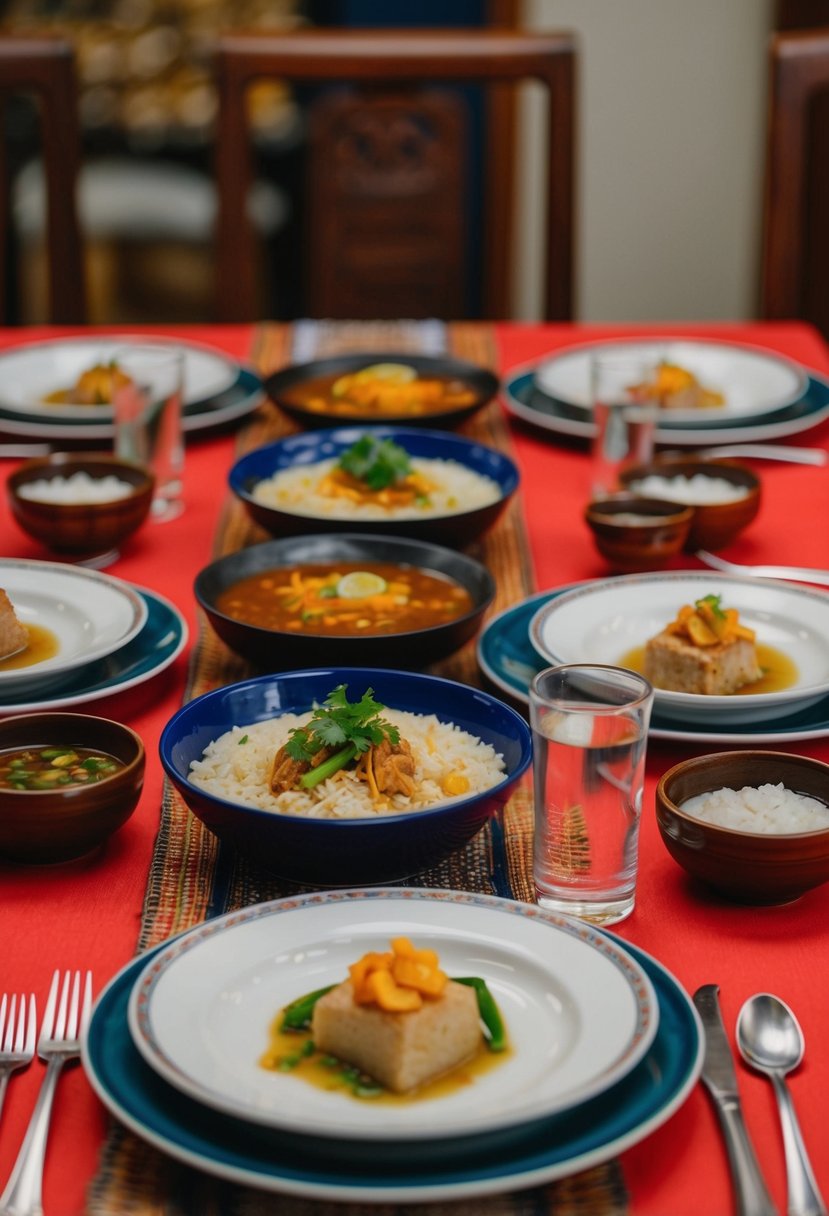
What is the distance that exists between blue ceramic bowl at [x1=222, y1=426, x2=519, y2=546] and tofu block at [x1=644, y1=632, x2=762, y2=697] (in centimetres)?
40

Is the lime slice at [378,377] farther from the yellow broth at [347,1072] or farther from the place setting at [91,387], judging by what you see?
the yellow broth at [347,1072]

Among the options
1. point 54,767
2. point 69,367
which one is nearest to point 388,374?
point 69,367

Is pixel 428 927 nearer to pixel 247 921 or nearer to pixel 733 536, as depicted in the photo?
pixel 247 921

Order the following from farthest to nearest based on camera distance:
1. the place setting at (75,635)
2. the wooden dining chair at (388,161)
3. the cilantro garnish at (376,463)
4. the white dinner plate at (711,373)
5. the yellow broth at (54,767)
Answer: the wooden dining chair at (388,161)
the white dinner plate at (711,373)
the cilantro garnish at (376,463)
the place setting at (75,635)
the yellow broth at (54,767)

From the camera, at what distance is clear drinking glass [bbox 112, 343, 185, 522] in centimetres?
213

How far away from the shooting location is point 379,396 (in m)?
2.43

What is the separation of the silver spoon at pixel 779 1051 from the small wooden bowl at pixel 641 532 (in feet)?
2.75

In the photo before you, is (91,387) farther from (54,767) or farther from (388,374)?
(54,767)

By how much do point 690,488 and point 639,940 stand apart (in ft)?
3.26

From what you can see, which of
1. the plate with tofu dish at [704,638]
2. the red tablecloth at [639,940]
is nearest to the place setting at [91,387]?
the red tablecloth at [639,940]

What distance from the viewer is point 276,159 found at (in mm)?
6207

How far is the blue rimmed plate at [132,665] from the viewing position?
5.05 feet

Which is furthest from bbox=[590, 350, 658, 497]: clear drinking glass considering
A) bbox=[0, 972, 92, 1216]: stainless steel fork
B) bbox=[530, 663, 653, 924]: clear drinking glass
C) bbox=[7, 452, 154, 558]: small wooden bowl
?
bbox=[0, 972, 92, 1216]: stainless steel fork

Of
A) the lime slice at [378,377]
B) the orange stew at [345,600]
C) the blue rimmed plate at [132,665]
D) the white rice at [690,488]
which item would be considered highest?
the lime slice at [378,377]
